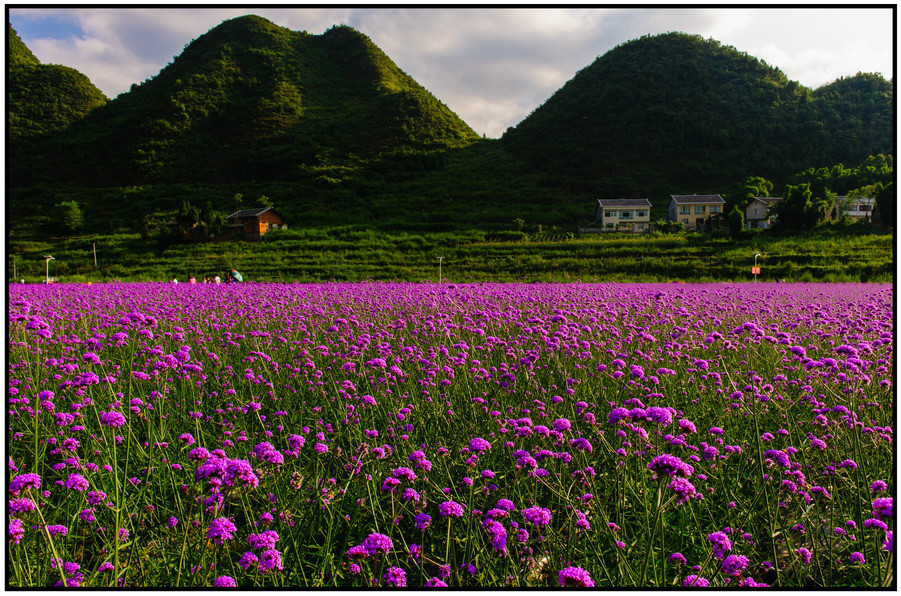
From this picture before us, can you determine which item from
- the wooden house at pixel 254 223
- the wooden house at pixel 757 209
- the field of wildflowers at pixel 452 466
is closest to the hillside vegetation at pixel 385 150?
the wooden house at pixel 757 209

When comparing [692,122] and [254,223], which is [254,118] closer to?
[254,223]

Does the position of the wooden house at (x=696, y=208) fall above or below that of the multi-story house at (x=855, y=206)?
above

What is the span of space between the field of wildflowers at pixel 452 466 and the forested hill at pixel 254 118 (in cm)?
7755

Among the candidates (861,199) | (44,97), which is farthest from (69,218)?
(861,199)

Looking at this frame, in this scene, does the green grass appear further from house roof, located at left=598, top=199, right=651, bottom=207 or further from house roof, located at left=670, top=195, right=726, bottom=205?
house roof, located at left=670, top=195, right=726, bottom=205

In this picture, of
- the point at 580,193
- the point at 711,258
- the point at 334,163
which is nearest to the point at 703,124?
the point at 580,193

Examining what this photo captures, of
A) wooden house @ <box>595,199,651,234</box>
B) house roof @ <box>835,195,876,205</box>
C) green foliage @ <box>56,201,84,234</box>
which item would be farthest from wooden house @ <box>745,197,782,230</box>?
green foliage @ <box>56,201,84,234</box>

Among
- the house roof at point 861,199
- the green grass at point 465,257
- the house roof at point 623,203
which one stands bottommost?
the green grass at point 465,257

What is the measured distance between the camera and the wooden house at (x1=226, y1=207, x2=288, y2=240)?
45906mm

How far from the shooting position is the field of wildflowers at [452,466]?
171 centimetres

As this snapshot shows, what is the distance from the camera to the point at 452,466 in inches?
106

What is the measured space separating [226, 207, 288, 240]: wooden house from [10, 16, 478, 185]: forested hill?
94.4 feet

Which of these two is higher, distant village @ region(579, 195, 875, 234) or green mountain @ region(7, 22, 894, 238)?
green mountain @ region(7, 22, 894, 238)

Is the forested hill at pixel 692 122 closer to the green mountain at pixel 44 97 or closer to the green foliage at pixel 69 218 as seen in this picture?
the green foliage at pixel 69 218
